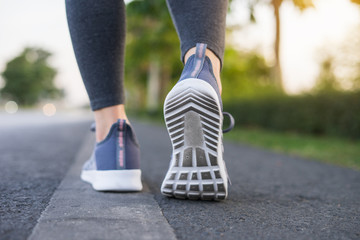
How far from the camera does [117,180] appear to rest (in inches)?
53.7

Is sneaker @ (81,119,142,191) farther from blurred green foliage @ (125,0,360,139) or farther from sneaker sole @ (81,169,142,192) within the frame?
blurred green foliage @ (125,0,360,139)

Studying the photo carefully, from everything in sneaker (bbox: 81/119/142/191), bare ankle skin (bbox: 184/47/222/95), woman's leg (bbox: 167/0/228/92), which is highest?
woman's leg (bbox: 167/0/228/92)

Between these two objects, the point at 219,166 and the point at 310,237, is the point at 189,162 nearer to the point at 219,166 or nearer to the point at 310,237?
the point at 219,166

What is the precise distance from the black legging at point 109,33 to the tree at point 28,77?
59.2 m

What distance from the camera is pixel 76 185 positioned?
1.50 meters

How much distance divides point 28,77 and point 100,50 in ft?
196

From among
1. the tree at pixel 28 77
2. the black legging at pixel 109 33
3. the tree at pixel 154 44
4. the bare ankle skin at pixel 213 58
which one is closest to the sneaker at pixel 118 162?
the black legging at pixel 109 33

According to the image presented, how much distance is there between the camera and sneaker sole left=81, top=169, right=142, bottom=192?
136cm

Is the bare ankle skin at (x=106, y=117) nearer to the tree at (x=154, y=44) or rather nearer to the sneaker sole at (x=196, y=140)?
the sneaker sole at (x=196, y=140)

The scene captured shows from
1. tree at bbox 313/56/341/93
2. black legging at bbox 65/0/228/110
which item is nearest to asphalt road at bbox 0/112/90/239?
black legging at bbox 65/0/228/110

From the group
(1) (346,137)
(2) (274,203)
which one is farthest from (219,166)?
(1) (346,137)

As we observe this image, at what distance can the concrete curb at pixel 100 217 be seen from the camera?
2.87ft

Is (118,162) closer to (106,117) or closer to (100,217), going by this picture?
(106,117)

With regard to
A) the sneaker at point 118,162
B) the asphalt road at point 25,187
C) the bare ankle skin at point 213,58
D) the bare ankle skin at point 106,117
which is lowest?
the asphalt road at point 25,187
